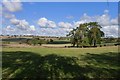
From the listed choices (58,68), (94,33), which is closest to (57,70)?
(58,68)

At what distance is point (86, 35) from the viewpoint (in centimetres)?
9669

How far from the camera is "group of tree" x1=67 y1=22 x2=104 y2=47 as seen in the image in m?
93.1

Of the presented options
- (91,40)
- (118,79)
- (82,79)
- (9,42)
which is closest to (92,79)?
(82,79)

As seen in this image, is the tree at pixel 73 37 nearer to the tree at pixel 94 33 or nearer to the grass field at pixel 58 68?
the tree at pixel 94 33

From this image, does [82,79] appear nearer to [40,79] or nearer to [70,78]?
[70,78]

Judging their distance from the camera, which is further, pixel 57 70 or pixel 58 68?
pixel 58 68

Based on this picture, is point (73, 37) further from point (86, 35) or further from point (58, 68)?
point (58, 68)

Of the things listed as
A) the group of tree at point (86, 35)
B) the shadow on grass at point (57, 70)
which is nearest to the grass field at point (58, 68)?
the shadow on grass at point (57, 70)

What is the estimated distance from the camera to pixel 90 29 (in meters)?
98.9

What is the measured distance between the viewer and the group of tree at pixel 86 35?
93125mm

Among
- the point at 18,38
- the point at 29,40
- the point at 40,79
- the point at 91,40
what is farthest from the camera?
the point at 91,40

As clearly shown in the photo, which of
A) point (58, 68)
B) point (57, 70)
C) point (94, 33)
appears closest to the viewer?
point (57, 70)

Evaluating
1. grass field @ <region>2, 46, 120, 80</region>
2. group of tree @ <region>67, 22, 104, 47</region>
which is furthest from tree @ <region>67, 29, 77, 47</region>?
grass field @ <region>2, 46, 120, 80</region>

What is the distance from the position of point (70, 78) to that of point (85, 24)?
88.4 meters
